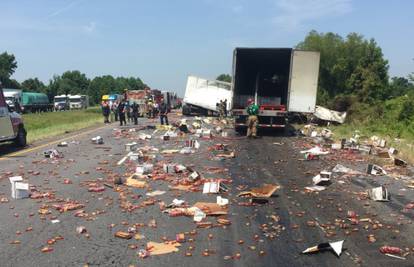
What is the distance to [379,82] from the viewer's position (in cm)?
5078

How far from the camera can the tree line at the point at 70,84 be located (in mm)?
119188

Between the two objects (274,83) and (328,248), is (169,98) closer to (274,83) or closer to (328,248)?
(274,83)

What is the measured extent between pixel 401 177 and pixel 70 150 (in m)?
10.9

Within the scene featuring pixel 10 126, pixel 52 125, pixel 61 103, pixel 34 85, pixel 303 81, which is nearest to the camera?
pixel 10 126

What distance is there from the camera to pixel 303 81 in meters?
22.3

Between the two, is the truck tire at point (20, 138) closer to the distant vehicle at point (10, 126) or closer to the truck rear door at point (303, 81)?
the distant vehicle at point (10, 126)

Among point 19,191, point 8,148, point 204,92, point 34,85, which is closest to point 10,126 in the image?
point 8,148

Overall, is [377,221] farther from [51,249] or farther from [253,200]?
[51,249]

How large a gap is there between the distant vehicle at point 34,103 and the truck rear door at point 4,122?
5184cm

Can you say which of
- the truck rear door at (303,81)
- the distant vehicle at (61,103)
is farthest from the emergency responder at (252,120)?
the distant vehicle at (61,103)

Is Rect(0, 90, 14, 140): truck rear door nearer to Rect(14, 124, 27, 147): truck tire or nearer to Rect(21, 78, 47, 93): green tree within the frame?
Rect(14, 124, 27, 147): truck tire

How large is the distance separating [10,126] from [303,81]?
39.8ft

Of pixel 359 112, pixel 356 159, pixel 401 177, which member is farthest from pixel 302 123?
pixel 401 177

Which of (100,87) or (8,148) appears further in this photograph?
(100,87)
